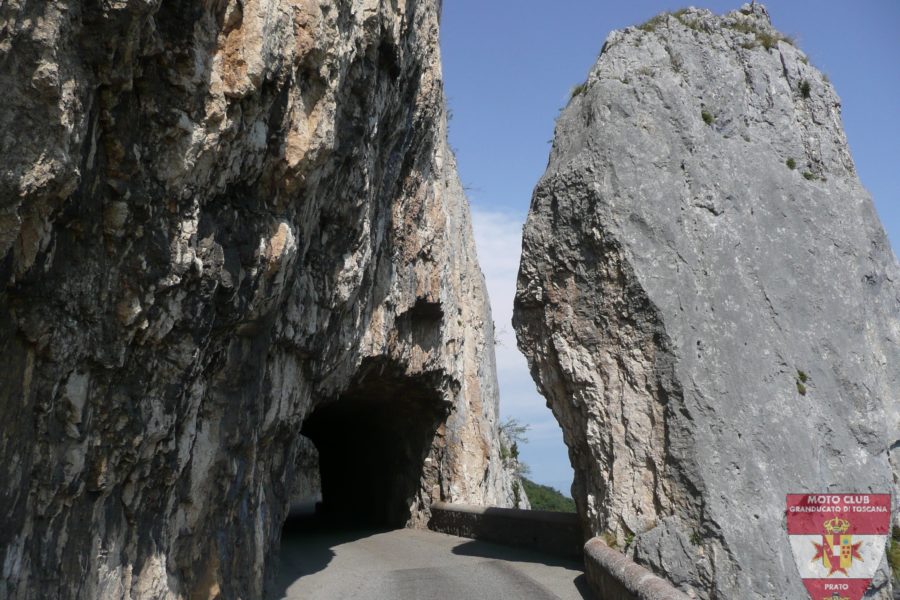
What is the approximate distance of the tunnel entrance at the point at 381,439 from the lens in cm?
1762

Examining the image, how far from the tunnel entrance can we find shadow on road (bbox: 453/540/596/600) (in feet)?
11.6

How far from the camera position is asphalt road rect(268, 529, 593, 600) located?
10391 mm

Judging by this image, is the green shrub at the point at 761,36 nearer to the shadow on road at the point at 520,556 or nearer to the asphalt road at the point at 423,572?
the shadow on road at the point at 520,556

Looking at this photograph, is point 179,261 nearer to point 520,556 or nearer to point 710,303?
point 710,303

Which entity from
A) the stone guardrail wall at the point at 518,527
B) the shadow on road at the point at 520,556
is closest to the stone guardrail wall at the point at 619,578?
the shadow on road at the point at 520,556

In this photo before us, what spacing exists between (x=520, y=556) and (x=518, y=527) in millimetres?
980

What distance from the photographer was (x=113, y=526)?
247 inches

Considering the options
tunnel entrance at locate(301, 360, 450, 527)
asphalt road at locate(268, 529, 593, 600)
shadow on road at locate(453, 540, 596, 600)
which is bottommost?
asphalt road at locate(268, 529, 593, 600)

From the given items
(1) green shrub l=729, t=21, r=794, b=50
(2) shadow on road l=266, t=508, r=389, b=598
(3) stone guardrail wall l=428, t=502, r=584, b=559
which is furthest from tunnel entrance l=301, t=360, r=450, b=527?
(1) green shrub l=729, t=21, r=794, b=50

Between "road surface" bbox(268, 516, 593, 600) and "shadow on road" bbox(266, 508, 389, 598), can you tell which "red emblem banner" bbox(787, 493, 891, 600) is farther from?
"shadow on road" bbox(266, 508, 389, 598)

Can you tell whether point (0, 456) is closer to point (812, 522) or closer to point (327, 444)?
point (812, 522)

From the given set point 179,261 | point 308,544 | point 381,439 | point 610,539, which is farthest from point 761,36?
point 381,439

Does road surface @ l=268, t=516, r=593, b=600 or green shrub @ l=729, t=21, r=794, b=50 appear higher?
green shrub @ l=729, t=21, r=794, b=50

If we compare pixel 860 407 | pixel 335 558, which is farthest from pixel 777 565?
pixel 335 558
